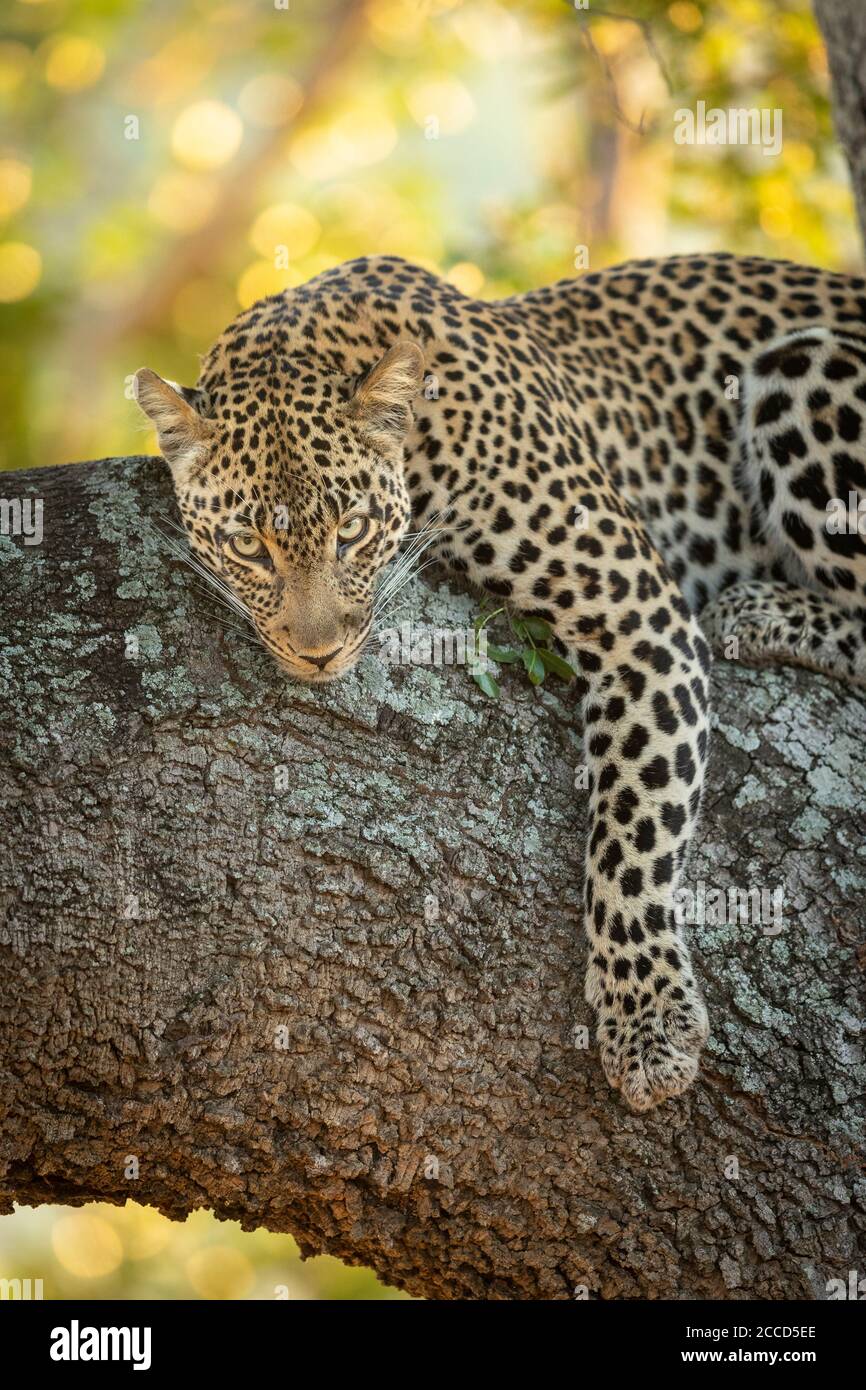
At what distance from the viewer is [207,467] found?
5.44 meters

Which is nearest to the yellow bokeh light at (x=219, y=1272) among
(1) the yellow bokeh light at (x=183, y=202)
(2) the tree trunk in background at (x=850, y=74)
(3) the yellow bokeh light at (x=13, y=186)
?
(1) the yellow bokeh light at (x=183, y=202)

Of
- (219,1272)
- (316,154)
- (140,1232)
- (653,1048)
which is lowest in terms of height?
(219,1272)

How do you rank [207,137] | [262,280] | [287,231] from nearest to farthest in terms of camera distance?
[287,231], [262,280], [207,137]

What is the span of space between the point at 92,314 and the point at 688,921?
1215cm

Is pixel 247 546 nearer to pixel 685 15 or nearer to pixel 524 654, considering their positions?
pixel 524 654

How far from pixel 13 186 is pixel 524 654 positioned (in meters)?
12.3

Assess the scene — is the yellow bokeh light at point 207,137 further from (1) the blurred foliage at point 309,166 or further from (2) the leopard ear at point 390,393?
(2) the leopard ear at point 390,393

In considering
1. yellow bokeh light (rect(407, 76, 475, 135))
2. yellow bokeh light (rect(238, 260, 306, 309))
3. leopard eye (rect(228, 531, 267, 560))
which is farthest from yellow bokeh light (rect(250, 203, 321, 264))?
leopard eye (rect(228, 531, 267, 560))

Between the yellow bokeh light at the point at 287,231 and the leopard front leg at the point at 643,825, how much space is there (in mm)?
9818

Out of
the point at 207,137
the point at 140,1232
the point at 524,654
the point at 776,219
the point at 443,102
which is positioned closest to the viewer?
the point at 524,654

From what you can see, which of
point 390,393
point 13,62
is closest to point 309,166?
point 13,62

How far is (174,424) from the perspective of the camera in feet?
17.8
